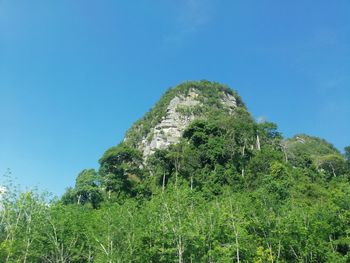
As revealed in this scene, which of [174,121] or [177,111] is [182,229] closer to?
[174,121]

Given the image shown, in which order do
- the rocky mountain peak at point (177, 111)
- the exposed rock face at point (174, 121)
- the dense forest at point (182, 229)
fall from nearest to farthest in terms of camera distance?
the dense forest at point (182, 229) < the exposed rock face at point (174, 121) < the rocky mountain peak at point (177, 111)

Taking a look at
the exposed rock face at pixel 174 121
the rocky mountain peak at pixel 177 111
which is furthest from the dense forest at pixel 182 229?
the rocky mountain peak at pixel 177 111

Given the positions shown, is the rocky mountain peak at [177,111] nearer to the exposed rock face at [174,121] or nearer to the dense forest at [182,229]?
the exposed rock face at [174,121]

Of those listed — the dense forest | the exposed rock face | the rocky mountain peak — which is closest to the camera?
the dense forest

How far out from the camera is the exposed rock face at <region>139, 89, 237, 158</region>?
8770 cm

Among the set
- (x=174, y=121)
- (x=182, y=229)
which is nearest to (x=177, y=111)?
(x=174, y=121)

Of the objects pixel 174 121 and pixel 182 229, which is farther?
pixel 174 121

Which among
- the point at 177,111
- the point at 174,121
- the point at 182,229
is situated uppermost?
the point at 177,111

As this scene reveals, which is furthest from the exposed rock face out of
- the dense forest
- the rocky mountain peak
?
the dense forest

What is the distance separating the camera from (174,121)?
93.8 metres

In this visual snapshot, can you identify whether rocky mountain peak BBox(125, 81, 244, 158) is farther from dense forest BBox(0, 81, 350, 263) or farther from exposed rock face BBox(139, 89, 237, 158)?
dense forest BBox(0, 81, 350, 263)

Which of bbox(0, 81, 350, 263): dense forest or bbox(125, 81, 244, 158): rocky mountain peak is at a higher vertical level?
bbox(125, 81, 244, 158): rocky mountain peak

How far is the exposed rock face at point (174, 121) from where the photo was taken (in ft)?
288

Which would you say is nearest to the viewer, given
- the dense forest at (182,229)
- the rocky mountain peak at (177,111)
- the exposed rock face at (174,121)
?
the dense forest at (182,229)
